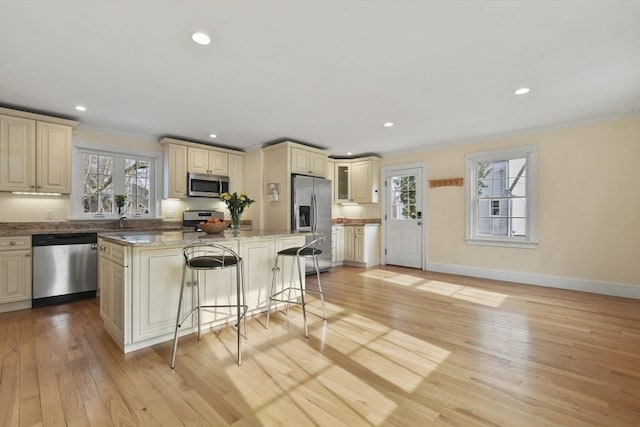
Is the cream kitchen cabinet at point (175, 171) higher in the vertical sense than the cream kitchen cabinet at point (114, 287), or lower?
higher

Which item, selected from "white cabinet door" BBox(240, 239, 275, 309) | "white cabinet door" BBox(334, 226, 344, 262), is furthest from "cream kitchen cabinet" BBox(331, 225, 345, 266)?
"white cabinet door" BBox(240, 239, 275, 309)

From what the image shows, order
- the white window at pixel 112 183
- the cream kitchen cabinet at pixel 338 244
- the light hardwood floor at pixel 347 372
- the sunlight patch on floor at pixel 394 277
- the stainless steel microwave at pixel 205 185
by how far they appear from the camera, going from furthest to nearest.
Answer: the cream kitchen cabinet at pixel 338 244
the stainless steel microwave at pixel 205 185
the sunlight patch on floor at pixel 394 277
the white window at pixel 112 183
the light hardwood floor at pixel 347 372

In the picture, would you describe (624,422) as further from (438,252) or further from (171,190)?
(171,190)

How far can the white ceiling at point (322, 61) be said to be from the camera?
6.24 feet

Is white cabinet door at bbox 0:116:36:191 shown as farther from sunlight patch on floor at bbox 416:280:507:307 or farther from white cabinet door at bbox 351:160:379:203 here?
sunlight patch on floor at bbox 416:280:507:307

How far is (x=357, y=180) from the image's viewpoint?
20.6ft

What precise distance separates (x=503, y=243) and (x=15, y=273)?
6580mm

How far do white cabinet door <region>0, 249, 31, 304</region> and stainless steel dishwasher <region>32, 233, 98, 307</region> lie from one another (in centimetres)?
7

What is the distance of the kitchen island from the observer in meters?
2.23

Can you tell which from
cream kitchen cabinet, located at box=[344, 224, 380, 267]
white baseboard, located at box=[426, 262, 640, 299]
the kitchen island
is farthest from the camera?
cream kitchen cabinet, located at box=[344, 224, 380, 267]

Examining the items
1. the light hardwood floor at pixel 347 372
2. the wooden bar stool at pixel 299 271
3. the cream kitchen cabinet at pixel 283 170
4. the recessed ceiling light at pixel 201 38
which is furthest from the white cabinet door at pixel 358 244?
the recessed ceiling light at pixel 201 38

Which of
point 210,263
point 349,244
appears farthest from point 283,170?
point 210,263

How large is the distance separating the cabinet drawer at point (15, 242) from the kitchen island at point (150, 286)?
1.45 metres

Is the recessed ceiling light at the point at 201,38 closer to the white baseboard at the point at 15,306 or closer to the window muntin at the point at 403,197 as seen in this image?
the white baseboard at the point at 15,306
